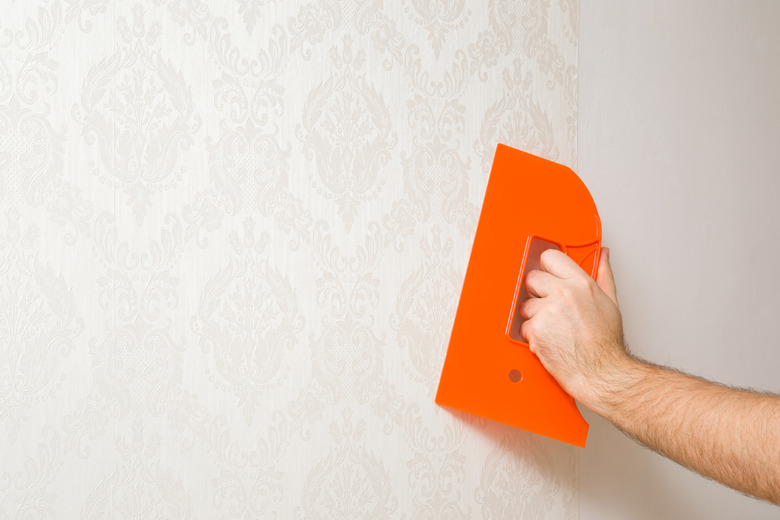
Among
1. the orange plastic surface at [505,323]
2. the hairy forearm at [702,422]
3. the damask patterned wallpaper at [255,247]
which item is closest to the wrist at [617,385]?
the hairy forearm at [702,422]

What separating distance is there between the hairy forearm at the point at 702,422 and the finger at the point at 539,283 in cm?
17

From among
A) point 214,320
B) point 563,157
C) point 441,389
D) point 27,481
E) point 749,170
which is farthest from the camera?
point 749,170

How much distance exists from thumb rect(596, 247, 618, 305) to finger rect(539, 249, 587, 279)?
0.07 meters

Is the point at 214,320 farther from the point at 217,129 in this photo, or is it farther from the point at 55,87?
the point at 55,87

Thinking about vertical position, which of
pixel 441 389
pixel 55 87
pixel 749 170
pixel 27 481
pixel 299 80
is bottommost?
pixel 27 481

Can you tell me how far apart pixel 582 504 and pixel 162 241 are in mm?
950

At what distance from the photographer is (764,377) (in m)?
1.42

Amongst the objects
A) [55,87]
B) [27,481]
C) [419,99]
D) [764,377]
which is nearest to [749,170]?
[764,377]

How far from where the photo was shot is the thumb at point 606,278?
1084 mm

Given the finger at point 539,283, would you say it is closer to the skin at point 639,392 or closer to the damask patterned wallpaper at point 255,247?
the skin at point 639,392

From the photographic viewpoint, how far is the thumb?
1.08m

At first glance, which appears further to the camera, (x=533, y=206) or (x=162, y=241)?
(x=533, y=206)

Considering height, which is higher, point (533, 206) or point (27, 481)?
point (533, 206)

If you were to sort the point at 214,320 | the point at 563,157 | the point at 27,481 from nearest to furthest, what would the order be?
the point at 27,481 < the point at 214,320 < the point at 563,157
